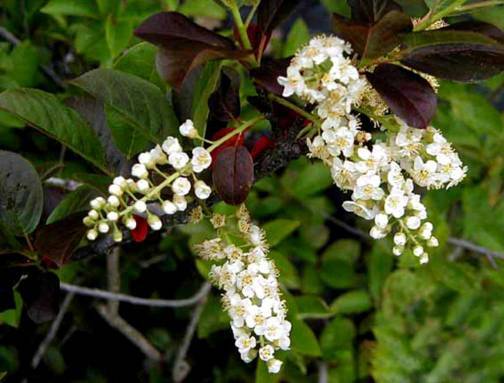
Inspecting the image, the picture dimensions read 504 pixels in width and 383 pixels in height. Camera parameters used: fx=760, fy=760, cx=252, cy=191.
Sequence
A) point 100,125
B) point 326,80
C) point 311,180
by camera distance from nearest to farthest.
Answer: point 326,80
point 100,125
point 311,180

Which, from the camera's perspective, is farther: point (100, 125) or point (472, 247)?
point (472, 247)

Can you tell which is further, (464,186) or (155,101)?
(464,186)

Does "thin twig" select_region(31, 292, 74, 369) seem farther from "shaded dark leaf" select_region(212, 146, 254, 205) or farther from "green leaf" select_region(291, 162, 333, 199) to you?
"shaded dark leaf" select_region(212, 146, 254, 205)

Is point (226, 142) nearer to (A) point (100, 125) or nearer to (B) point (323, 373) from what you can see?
(A) point (100, 125)

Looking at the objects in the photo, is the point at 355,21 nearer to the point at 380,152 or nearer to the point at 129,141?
the point at 380,152

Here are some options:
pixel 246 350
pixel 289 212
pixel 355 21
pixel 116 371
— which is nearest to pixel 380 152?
pixel 355 21

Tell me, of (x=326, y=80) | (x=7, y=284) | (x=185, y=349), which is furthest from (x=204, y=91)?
(x=185, y=349)
